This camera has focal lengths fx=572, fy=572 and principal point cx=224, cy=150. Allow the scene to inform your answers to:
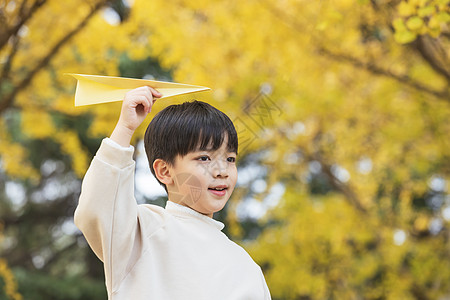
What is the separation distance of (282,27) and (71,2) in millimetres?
1806

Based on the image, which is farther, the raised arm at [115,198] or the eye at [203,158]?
the eye at [203,158]

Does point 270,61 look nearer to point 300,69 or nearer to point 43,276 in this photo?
point 300,69

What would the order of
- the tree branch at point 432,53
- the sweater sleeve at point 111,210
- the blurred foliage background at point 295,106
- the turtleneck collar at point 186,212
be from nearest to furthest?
the sweater sleeve at point 111,210 → the turtleneck collar at point 186,212 → the tree branch at point 432,53 → the blurred foliage background at point 295,106

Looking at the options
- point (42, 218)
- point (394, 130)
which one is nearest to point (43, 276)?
point (42, 218)

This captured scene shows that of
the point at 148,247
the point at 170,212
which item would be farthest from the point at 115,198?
the point at 170,212

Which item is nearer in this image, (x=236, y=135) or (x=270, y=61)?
(x=236, y=135)

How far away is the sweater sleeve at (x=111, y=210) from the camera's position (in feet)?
4.32

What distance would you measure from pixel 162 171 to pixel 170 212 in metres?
0.12

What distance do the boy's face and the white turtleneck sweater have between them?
5 centimetres

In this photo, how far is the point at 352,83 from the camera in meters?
6.57

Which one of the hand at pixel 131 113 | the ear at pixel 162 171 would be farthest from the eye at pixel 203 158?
the hand at pixel 131 113

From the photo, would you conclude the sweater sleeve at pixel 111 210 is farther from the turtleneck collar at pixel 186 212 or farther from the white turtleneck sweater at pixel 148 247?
the turtleneck collar at pixel 186 212

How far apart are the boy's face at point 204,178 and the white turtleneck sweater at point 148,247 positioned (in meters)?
0.05

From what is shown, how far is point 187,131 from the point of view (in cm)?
156
